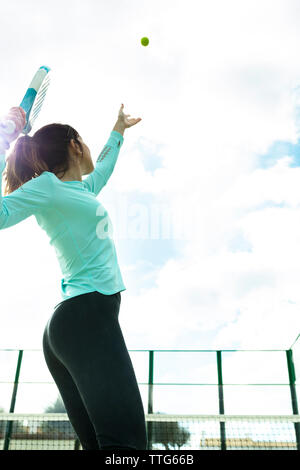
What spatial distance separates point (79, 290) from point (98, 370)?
0.30m

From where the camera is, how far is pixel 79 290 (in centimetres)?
157

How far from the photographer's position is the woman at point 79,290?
1.39m

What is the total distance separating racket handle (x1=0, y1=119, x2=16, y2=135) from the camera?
1668mm

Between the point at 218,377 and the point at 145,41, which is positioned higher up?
the point at 145,41

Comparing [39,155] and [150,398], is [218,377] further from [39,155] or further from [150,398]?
[39,155]

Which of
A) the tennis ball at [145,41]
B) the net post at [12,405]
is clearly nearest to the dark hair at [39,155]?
the tennis ball at [145,41]

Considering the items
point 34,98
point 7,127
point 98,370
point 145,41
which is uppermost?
point 145,41

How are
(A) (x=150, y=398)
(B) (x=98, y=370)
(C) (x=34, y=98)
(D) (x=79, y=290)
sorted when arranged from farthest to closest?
(A) (x=150, y=398) < (C) (x=34, y=98) < (D) (x=79, y=290) < (B) (x=98, y=370)

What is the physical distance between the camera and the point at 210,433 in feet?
26.4

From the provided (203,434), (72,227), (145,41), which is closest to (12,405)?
(203,434)

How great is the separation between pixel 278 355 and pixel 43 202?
31.1 feet

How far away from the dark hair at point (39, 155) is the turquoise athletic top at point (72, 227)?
160 mm

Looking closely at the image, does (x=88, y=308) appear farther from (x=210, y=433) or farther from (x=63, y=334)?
(x=210, y=433)
